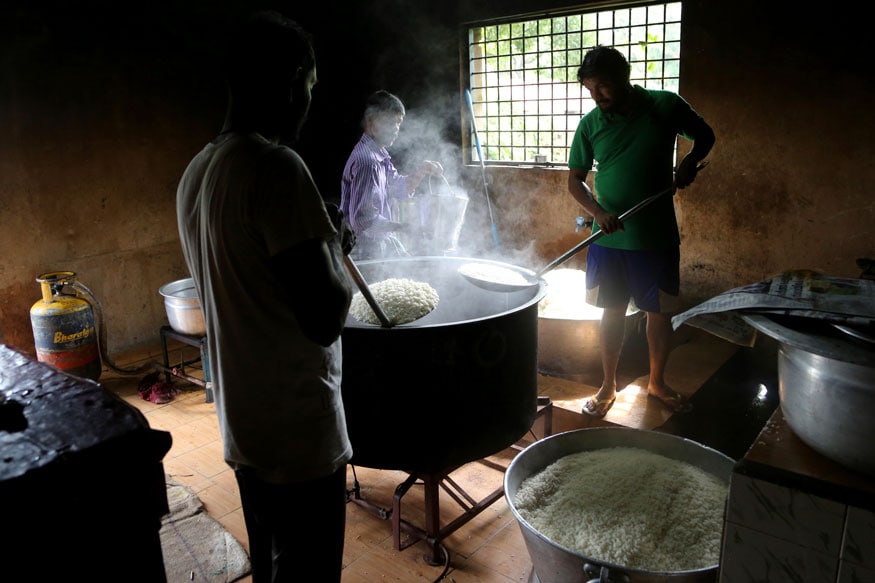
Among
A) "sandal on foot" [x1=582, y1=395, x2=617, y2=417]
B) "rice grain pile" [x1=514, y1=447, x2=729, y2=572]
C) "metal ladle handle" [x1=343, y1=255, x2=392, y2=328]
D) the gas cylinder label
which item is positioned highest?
"metal ladle handle" [x1=343, y1=255, x2=392, y2=328]

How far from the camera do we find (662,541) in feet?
7.38

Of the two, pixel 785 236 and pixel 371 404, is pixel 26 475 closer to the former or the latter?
pixel 371 404

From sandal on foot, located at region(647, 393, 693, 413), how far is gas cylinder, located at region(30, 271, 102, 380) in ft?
13.8

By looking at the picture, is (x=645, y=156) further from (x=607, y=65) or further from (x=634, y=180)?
(x=607, y=65)

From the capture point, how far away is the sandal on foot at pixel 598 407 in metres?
3.79

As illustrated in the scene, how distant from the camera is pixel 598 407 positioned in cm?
381

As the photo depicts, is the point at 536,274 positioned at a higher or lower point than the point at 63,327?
higher

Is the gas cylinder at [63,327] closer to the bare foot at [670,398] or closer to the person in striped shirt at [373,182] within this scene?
the person in striped shirt at [373,182]

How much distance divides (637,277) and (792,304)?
85.5 inches

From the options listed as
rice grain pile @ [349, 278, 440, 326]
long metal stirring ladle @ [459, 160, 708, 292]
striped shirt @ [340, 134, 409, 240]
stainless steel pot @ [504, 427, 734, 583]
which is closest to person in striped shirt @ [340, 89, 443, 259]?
striped shirt @ [340, 134, 409, 240]

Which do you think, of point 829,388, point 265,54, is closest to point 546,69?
point 265,54

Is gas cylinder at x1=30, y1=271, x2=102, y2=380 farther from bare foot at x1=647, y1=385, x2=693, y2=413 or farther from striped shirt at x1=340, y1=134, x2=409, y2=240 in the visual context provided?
bare foot at x1=647, y1=385, x2=693, y2=413

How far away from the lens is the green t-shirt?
11.3ft

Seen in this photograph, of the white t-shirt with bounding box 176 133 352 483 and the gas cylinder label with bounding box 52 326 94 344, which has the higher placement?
the white t-shirt with bounding box 176 133 352 483
